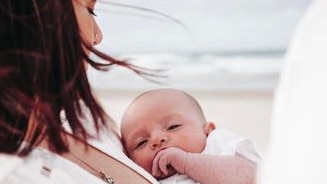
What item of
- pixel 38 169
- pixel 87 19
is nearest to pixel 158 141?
pixel 87 19

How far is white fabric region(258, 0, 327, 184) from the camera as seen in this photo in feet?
1.67

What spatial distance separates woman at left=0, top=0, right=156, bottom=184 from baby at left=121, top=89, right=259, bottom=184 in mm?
222

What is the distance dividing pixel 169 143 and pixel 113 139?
99 mm

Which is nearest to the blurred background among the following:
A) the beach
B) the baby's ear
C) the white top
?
the beach

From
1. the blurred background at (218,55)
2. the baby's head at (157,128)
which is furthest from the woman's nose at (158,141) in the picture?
the blurred background at (218,55)

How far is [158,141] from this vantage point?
37.5 inches

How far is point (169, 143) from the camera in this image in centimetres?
95

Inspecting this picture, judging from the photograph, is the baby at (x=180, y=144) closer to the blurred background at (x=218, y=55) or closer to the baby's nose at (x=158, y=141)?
the baby's nose at (x=158, y=141)

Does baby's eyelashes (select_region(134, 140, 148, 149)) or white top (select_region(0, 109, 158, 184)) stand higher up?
baby's eyelashes (select_region(134, 140, 148, 149))

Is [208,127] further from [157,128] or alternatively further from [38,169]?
[38,169]

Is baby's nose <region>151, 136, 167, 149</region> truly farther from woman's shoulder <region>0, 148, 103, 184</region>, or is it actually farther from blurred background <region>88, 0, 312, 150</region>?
blurred background <region>88, 0, 312, 150</region>

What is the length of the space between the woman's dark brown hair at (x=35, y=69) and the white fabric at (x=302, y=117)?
24cm

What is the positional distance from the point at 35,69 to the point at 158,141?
378 millimetres

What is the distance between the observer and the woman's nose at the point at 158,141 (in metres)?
0.95
